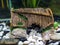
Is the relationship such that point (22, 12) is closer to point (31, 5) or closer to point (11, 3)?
point (31, 5)

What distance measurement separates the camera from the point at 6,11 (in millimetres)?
2922

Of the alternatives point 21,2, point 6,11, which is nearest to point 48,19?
point 21,2

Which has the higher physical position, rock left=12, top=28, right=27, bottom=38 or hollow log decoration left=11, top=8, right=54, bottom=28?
Result: hollow log decoration left=11, top=8, right=54, bottom=28

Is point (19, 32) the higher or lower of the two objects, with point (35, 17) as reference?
lower

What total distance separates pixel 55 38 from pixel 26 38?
1.05ft

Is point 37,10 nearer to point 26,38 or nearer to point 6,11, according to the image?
point 26,38

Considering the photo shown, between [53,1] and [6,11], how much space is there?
658 millimetres

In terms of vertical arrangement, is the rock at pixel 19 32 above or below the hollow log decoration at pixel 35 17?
below

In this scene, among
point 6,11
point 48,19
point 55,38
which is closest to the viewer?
point 55,38

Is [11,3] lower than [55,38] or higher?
higher

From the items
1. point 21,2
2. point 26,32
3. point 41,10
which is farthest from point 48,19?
point 21,2

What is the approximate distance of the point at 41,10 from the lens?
2.52 meters

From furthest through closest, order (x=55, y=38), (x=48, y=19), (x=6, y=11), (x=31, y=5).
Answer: (x=6, y=11)
(x=31, y=5)
(x=48, y=19)
(x=55, y=38)

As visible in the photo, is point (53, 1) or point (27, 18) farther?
point (53, 1)
